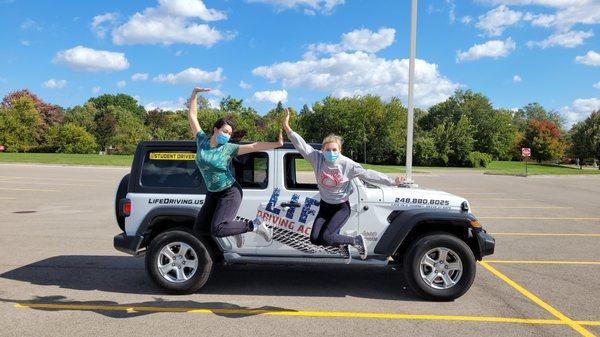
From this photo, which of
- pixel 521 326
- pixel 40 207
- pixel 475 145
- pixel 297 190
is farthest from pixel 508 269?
pixel 475 145

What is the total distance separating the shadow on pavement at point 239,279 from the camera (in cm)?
540

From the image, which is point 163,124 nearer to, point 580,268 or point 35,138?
point 35,138

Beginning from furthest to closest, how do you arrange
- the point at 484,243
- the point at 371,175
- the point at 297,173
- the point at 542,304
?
the point at 297,173 < the point at 484,243 < the point at 542,304 < the point at 371,175

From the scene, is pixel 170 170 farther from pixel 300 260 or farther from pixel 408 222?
pixel 408 222

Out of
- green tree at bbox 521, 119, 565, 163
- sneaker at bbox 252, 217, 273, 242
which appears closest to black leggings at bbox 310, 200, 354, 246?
sneaker at bbox 252, 217, 273, 242

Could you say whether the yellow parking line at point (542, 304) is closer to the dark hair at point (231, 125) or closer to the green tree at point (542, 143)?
the dark hair at point (231, 125)

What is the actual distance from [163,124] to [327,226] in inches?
3521

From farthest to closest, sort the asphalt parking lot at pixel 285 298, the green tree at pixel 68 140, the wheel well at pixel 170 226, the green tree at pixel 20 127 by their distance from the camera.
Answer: the green tree at pixel 68 140, the green tree at pixel 20 127, the wheel well at pixel 170 226, the asphalt parking lot at pixel 285 298

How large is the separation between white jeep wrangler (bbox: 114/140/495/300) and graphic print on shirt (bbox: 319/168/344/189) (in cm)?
65

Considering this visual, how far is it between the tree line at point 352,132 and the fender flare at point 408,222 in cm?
4745

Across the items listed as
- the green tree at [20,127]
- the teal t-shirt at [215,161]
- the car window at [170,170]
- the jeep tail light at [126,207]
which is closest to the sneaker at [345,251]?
the teal t-shirt at [215,161]

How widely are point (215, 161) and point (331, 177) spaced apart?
115cm

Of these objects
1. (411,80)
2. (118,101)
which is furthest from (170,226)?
(118,101)

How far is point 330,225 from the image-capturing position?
15.0ft
